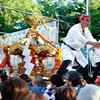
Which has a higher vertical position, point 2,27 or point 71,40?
point 71,40

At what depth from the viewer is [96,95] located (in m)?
2.55

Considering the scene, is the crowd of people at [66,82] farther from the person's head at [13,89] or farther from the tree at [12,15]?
the tree at [12,15]

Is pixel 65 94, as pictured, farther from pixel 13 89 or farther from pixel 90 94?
pixel 13 89

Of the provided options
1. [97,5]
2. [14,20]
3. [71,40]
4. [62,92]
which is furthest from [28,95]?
[97,5]

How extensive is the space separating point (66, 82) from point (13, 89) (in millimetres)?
1613

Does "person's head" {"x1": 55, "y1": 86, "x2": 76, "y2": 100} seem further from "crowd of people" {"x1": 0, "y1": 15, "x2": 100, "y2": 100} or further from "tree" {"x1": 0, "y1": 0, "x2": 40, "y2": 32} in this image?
"tree" {"x1": 0, "y1": 0, "x2": 40, "y2": 32}

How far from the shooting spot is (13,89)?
8.18 feet

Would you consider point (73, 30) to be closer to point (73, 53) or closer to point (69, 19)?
point (73, 53)

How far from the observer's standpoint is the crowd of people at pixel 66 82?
2498 millimetres

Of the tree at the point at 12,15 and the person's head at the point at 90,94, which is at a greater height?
the person's head at the point at 90,94

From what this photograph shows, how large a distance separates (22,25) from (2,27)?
6.41ft

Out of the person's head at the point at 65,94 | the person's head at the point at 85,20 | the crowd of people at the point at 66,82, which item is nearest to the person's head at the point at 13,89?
the crowd of people at the point at 66,82

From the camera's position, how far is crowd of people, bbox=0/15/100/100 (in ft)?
8.20

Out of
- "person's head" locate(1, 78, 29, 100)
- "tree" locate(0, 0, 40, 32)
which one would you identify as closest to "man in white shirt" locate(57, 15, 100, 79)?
"person's head" locate(1, 78, 29, 100)
